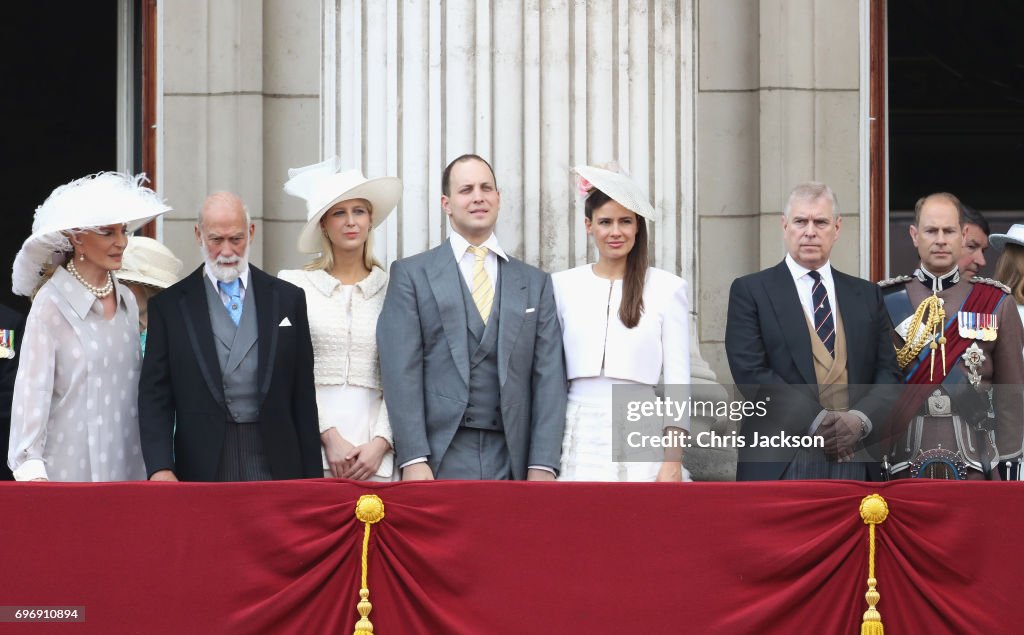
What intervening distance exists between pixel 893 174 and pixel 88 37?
6922 mm

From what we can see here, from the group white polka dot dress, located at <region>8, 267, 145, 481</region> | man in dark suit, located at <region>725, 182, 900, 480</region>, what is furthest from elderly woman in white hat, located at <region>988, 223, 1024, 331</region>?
white polka dot dress, located at <region>8, 267, 145, 481</region>

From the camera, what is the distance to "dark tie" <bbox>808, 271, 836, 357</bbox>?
21.7ft

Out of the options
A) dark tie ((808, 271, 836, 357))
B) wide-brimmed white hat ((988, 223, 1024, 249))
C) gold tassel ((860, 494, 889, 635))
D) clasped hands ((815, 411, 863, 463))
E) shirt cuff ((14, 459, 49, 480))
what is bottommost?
gold tassel ((860, 494, 889, 635))

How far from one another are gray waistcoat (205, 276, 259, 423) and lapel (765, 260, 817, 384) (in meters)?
2.01

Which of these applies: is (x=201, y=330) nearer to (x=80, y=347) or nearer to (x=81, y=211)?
(x=80, y=347)

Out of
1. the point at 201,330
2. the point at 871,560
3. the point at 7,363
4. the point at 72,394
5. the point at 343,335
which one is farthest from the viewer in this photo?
the point at 7,363

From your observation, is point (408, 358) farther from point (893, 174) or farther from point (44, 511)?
point (893, 174)

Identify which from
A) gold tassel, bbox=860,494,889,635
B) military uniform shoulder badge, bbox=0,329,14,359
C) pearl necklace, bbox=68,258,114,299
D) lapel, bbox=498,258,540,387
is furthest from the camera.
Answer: military uniform shoulder badge, bbox=0,329,14,359

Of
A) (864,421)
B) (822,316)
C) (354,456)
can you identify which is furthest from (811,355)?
(354,456)

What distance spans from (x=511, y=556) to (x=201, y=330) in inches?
59.3

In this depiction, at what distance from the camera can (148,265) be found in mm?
7625

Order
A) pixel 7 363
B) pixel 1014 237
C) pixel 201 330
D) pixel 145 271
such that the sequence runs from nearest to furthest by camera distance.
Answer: pixel 201 330
pixel 7 363
pixel 1014 237
pixel 145 271

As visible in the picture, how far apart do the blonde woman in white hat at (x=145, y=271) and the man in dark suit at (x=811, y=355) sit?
2.59 m

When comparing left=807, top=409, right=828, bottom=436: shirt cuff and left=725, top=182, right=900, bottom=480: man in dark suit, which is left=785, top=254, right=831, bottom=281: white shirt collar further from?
left=807, top=409, right=828, bottom=436: shirt cuff
